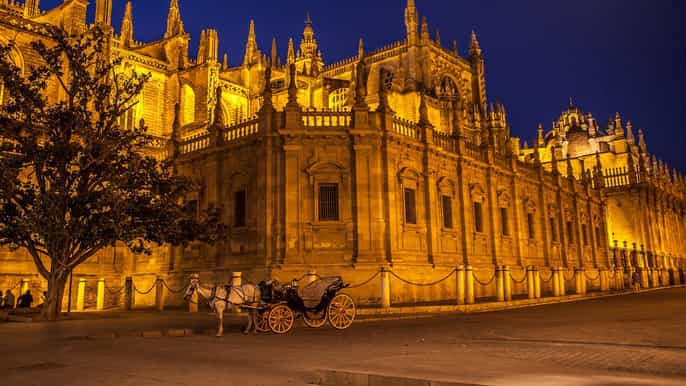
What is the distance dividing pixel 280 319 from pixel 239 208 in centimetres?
1098

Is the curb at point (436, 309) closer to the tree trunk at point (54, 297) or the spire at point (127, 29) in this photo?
the tree trunk at point (54, 297)

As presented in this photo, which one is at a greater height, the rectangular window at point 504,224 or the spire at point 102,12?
the spire at point 102,12

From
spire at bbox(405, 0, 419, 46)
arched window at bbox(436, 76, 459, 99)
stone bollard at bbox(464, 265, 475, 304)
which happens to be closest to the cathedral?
stone bollard at bbox(464, 265, 475, 304)

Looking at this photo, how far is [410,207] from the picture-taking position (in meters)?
22.0

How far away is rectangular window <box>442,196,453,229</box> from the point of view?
2389 cm

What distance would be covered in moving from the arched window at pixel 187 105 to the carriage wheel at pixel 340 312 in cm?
2557

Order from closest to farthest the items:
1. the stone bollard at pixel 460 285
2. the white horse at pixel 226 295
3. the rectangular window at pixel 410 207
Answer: the white horse at pixel 226 295
the stone bollard at pixel 460 285
the rectangular window at pixel 410 207

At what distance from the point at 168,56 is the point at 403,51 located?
21566mm

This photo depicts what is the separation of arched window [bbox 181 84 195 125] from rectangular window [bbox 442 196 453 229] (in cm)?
1855

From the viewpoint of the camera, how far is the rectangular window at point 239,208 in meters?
21.6

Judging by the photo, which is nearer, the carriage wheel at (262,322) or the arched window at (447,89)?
the carriage wheel at (262,322)

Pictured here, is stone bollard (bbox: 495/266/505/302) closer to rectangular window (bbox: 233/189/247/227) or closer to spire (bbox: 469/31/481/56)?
rectangular window (bbox: 233/189/247/227)

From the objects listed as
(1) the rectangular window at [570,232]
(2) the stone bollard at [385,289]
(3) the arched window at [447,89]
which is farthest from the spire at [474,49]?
(2) the stone bollard at [385,289]

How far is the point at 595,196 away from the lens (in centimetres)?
3975
